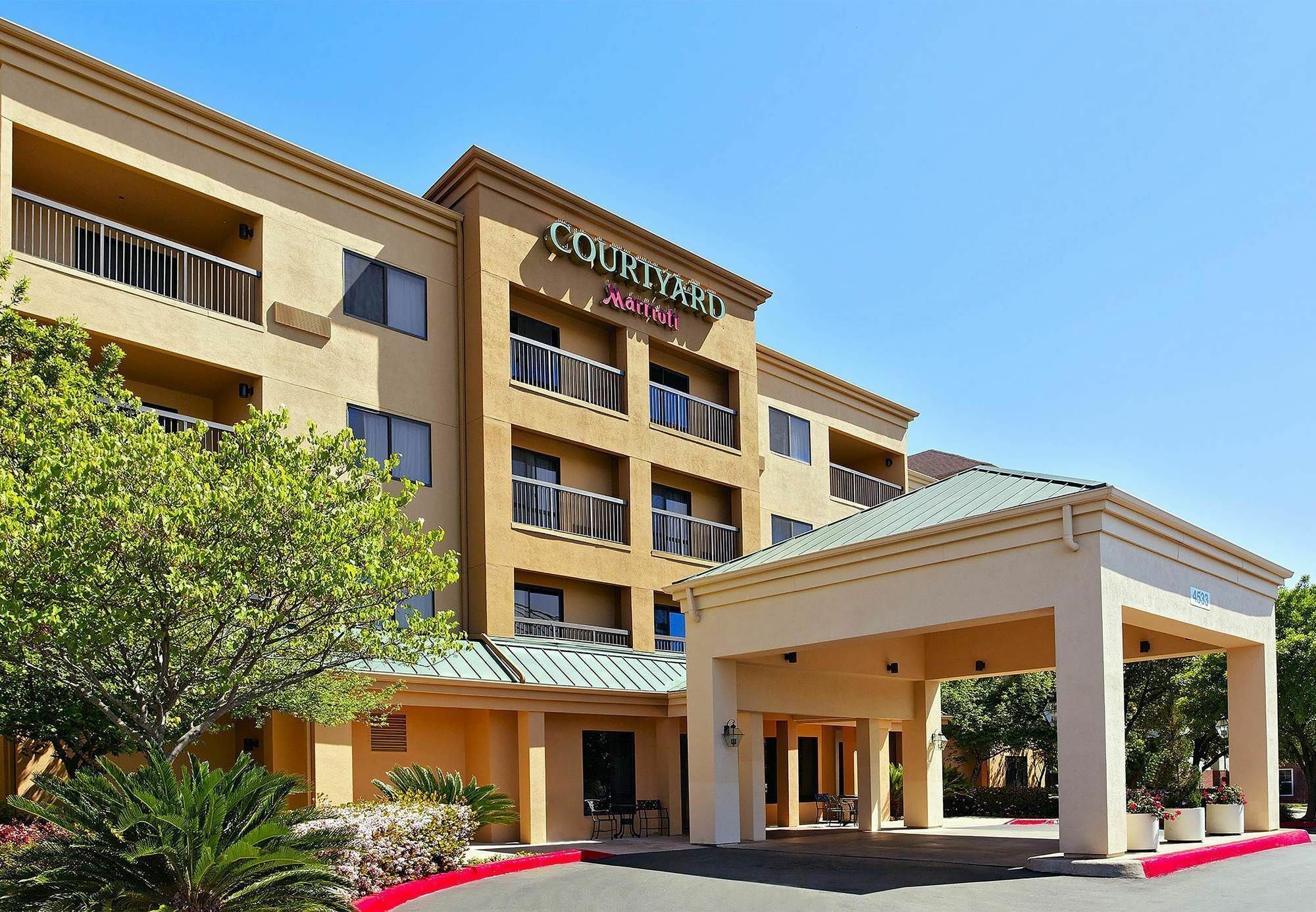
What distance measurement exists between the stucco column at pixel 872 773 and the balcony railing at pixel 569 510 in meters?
7.48

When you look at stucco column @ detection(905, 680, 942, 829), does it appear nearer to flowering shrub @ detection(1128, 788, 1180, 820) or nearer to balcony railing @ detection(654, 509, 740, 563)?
balcony railing @ detection(654, 509, 740, 563)

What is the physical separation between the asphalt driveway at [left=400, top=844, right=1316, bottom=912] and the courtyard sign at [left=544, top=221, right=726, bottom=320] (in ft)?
50.5

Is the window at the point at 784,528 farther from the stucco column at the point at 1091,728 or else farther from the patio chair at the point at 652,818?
the stucco column at the point at 1091,728

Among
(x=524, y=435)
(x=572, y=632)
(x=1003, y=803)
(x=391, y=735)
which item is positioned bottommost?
(x=1003, y=803)

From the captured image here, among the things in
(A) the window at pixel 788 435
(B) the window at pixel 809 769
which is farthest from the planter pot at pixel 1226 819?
(A) the window at pixel 788 435

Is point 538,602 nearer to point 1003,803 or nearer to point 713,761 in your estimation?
point 713,761

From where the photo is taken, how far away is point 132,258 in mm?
23531

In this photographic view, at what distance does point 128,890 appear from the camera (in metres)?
11.3

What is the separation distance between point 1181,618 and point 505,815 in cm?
1149

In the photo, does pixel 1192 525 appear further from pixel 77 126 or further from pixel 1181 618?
pixel 77 126

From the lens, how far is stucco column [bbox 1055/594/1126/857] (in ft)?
52.4

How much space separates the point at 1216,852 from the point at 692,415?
18022 millimetres

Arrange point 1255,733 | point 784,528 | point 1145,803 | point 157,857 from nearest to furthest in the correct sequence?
point 157,857
point 1145,803
point 1255,733
point 784,528

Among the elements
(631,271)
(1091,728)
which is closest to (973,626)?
(1091,728)
